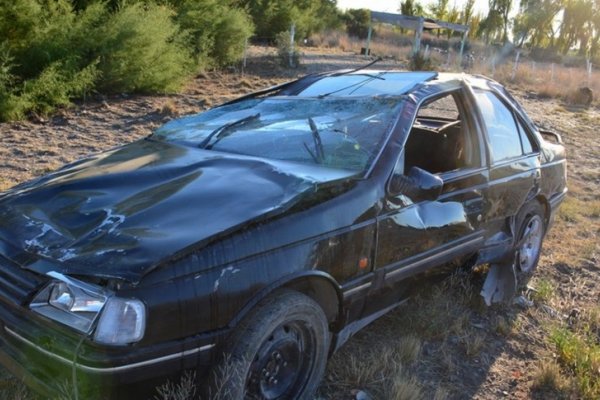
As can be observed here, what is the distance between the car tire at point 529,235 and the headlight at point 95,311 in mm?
3245

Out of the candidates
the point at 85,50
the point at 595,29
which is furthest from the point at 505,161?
the point at 595,29

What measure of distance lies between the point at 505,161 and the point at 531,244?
1.03 metres

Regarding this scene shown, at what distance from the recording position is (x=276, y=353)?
2668mm

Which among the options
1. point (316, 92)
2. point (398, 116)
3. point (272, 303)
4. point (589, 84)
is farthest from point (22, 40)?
point (589, 84)

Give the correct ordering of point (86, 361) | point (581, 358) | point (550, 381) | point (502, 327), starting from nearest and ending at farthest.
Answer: point (86, 361)
point (550, 381)
point (581, 358)
point (502, 327)

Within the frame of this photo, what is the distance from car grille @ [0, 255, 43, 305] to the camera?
230 cm

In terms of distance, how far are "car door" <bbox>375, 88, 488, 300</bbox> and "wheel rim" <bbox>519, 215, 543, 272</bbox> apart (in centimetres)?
91

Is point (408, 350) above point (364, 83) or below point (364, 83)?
below

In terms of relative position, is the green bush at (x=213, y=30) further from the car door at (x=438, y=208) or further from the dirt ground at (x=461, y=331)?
the car door at (x=438, y=208)

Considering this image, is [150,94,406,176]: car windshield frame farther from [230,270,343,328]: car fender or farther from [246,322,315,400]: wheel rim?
[246,322,315,400]: wheel rim

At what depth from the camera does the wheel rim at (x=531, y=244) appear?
4.70 metres

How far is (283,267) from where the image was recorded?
2.56 metres

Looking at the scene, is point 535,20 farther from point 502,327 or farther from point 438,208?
point 438,208

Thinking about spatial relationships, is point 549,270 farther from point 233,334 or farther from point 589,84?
point 589,84
